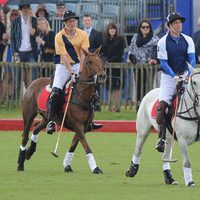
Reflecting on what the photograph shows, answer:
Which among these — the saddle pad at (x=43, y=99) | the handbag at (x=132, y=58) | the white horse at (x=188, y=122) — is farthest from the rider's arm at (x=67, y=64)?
the handbag at (x=132, y=58)

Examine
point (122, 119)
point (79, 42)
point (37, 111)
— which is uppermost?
point (79, 42)

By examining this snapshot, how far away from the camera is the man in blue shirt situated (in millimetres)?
14539

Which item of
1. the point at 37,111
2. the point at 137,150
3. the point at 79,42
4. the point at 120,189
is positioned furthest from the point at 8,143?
the point at 120,189

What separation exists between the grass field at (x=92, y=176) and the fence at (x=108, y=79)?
3.39 metres

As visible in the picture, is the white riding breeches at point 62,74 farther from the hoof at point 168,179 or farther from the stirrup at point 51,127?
the hoof at point 168,179

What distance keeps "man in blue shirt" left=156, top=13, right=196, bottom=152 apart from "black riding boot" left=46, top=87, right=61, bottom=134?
266 cm

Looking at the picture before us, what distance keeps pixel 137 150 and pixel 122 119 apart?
8.82 m

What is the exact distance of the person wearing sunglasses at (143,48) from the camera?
24.0 metres

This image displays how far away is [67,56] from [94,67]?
693 mm

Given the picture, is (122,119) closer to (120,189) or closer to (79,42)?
(79,42)

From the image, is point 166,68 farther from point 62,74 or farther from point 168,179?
point 62,74

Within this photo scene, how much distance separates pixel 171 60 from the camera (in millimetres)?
14633

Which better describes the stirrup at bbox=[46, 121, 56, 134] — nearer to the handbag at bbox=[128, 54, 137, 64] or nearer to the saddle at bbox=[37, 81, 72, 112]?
the saddle at bbox=[37, 81, 72, 112]

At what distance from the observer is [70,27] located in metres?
16.6
